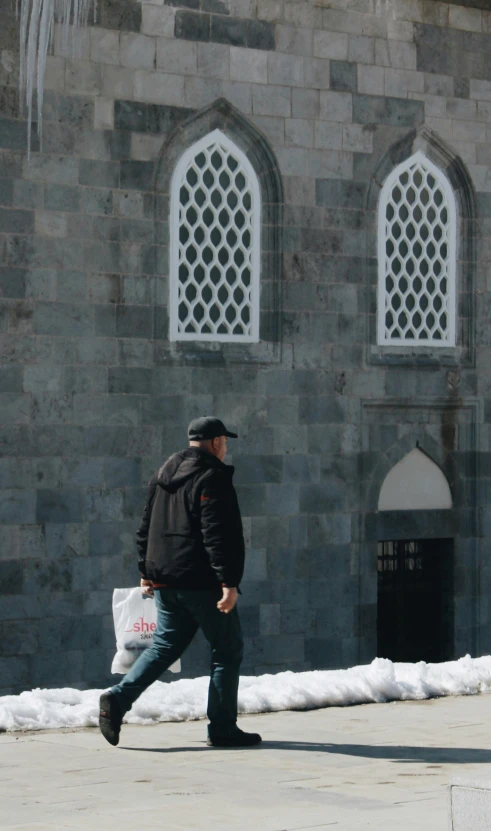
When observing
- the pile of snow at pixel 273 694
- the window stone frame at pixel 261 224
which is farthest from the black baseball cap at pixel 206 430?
the window stone frame at pixel 261 224

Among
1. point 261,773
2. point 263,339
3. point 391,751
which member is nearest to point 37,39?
point 263,339

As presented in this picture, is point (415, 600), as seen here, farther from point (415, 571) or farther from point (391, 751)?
point (391, 751)

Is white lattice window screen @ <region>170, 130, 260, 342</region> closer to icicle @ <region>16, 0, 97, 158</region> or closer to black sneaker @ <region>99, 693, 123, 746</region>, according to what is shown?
icicle @ <region>16, 0, 97, 158</region>

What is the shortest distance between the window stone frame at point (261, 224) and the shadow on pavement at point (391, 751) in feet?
19.9

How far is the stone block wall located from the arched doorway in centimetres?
19

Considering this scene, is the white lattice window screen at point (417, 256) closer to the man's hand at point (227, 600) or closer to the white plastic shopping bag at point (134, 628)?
the white plastic shopping bag at point (134, 628)

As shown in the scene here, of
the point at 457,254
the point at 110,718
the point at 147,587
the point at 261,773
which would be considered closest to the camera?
the point at 261,773

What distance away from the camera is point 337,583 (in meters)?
15.0

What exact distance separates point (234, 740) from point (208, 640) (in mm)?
537

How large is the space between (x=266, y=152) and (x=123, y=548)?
12.6ft

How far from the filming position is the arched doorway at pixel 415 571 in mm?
15648

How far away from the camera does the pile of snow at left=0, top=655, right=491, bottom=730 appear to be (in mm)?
9062

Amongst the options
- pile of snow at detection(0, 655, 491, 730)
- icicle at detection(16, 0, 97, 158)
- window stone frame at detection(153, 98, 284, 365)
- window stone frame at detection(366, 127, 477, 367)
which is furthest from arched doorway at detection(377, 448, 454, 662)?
icicle at detection(16, 0, 97, 158)

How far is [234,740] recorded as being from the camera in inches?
334
